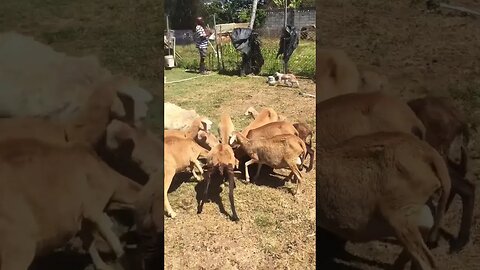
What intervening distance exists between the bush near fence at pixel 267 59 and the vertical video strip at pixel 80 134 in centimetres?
20

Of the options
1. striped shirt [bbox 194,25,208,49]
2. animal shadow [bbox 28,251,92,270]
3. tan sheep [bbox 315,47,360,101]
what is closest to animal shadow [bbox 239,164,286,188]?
tan sheep [bbox 315,47,360,101]

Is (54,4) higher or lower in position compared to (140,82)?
higher

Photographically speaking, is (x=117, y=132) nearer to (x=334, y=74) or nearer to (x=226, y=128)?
(x=226, y=128)

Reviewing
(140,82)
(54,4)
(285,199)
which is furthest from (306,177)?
(54,4)

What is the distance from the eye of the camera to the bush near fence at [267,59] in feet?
10.8

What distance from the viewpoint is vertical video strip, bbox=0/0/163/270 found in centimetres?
312

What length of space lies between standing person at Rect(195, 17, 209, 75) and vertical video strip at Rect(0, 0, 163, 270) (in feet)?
0.78

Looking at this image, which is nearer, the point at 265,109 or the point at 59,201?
the point at 59,201

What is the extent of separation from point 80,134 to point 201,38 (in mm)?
851

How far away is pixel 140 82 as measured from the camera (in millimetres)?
3219

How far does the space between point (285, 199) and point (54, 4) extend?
5.32 ft

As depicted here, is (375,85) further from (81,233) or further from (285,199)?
(81,233)

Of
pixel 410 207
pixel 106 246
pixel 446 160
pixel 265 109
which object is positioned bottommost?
pixel 106 246

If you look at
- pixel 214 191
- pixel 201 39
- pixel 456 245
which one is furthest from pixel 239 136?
pixel 456 245
